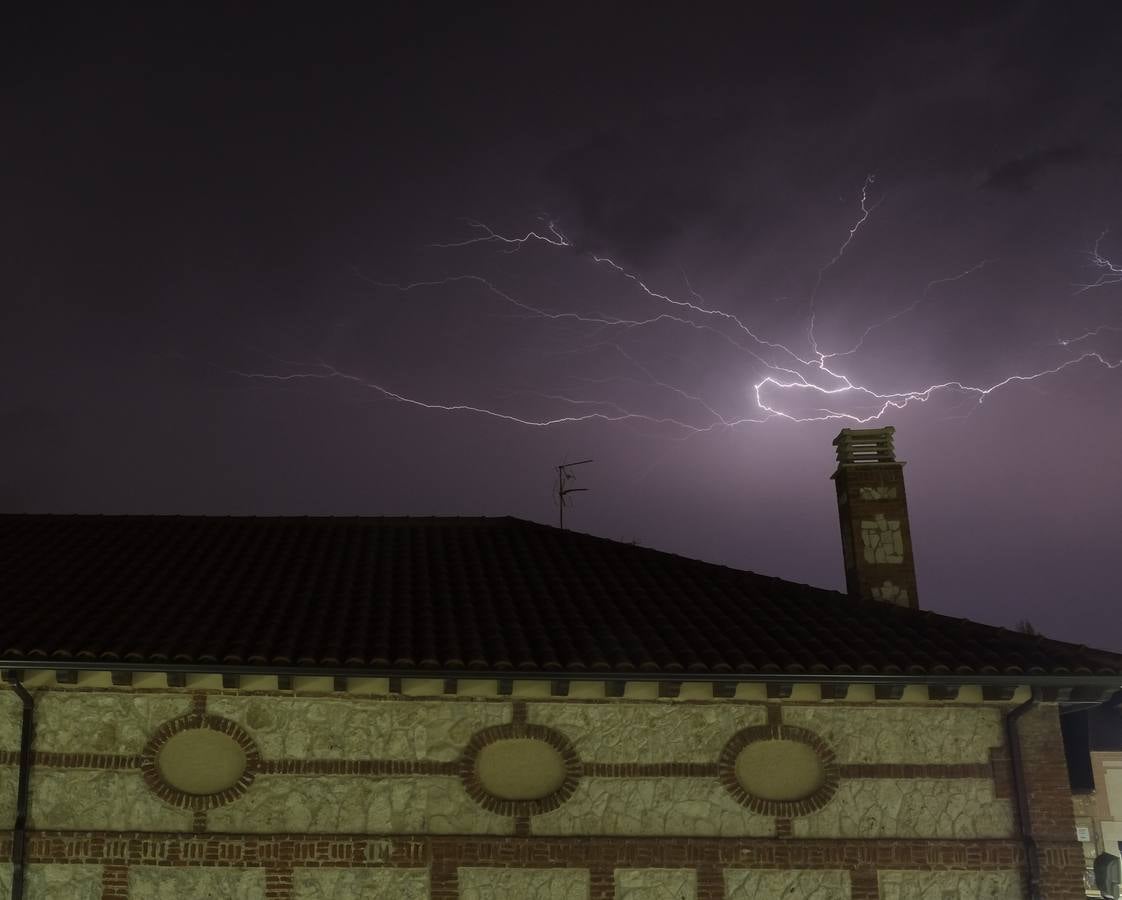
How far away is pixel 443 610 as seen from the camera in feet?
33.7

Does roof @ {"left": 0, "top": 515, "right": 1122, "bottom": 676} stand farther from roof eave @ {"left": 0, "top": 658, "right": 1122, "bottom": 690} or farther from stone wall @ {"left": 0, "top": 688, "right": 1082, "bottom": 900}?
stone wall @ {"left": 0, "top": 688, "right": 1082, "bottom": 900}

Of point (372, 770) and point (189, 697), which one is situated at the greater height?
point (189, 697)

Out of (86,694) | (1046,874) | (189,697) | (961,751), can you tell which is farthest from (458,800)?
(1046,874)

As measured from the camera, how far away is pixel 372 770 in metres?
8.96

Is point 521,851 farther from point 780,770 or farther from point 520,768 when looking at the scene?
point 780,770

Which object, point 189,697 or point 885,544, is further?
point 885,544

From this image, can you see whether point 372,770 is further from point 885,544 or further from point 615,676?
point 885,544

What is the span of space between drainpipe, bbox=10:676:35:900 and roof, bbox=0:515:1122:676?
2.13 ft

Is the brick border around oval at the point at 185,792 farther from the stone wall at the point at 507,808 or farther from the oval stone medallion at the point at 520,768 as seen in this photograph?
the oval stone medallion at the point at 520,768

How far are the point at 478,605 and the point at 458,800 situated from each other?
7.53 feet

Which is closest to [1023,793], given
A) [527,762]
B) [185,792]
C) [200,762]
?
[527,762]

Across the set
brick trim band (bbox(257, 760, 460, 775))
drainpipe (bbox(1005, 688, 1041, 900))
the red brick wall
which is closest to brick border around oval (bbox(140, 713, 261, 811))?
brick trim band (bbox(257, 760, 460, 775))

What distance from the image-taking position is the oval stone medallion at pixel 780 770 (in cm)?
910

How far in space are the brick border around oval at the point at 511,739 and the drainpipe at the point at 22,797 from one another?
13.3 feet
